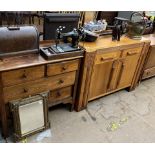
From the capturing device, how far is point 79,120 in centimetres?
215

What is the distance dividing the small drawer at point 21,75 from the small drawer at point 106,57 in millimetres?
656

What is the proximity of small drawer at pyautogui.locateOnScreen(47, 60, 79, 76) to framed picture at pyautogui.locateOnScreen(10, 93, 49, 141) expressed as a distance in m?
0.24

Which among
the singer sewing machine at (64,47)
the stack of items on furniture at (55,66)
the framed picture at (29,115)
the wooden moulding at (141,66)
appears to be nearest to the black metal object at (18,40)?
the stack of items on furniture at (55,66)

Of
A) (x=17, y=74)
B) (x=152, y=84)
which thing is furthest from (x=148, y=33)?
(x=17, y=74)

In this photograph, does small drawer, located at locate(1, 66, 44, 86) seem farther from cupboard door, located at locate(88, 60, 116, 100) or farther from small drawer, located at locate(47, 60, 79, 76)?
cupboard door, located at locate(88, 60, 116, 100)

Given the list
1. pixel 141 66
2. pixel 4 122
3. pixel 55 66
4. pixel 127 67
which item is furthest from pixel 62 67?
pixel 141 66

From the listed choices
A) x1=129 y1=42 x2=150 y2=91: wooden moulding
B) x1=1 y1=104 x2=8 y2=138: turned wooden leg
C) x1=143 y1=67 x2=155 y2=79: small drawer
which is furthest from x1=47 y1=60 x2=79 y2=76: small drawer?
x1=143 y1=67 x2=155 y2=79: small drawer

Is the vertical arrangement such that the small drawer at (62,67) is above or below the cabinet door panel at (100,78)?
above

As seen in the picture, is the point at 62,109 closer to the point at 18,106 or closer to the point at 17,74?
the point at 18,106

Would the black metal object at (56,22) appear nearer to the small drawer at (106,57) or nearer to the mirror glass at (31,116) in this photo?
the small drawer at (106,57)

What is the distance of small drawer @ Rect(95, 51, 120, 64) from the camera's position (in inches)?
Result: 80.0

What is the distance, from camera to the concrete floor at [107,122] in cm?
195

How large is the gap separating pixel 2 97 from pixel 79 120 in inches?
36.6

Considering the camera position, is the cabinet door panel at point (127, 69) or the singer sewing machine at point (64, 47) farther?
the cabinet door panel at point (127, 69)
